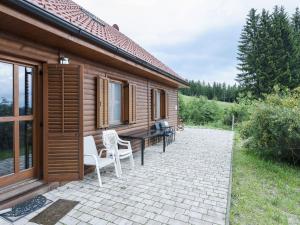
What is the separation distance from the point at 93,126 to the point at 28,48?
7.20 ft

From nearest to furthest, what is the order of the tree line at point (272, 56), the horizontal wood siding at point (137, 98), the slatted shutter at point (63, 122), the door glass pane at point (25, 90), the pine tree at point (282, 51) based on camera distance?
1. the door glass pane at point (25, 90)
2. the slatted shutter at point (63, 122)
3. the horizontal wood siding at point (137, 98)
4. the pine tree at point (282, 51)
5. the tree line at point (272, 56)

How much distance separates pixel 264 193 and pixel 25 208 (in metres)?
3.85

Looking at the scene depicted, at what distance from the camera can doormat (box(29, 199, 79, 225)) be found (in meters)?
2.80

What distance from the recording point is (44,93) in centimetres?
387

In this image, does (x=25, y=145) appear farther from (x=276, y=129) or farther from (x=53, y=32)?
(x=276, y=129)

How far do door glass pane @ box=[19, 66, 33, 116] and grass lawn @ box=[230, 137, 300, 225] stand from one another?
11.4ft

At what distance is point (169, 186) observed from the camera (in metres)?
4.05

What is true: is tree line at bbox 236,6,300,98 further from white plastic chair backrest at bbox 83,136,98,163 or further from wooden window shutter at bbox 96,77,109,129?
white plastic chair backrest at bbox 83,136,98,163

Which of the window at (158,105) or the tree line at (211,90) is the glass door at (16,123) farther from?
the tree line at (211,90)

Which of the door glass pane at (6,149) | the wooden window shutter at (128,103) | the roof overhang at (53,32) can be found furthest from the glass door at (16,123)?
the wooden window shutter at (128,103)

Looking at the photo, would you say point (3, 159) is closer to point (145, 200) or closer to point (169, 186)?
point (145, 200)

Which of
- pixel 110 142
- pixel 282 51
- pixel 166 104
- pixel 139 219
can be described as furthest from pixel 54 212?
pixel 282 51

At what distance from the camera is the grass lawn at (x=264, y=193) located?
10.3ft

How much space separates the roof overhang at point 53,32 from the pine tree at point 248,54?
813 inches
